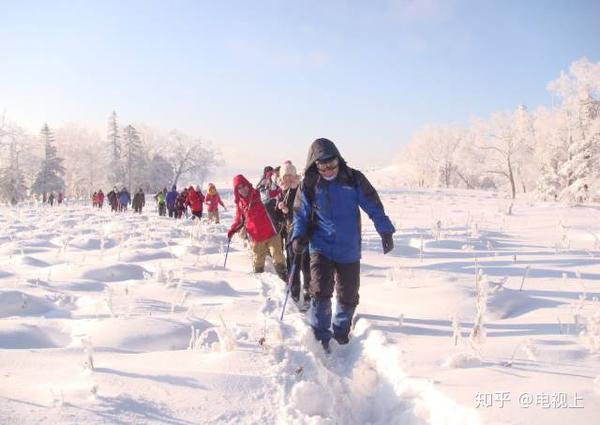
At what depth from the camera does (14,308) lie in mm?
4254

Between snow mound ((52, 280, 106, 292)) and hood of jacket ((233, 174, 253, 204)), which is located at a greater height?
hood of jacket ((233, 174, 253, 204))

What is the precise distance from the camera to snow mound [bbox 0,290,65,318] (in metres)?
4.19

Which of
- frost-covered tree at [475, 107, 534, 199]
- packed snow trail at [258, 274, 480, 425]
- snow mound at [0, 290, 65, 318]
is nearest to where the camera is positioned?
packed snow trail at [258, 274, 480, 425]

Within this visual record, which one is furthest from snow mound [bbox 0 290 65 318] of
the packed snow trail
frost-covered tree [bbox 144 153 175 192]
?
frost-covered tree [bbox 144 153 175 192]

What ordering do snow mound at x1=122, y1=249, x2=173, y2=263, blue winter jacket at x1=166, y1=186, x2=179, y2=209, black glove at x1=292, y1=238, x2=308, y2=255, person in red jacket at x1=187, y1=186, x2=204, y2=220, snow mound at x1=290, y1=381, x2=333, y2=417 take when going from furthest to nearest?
blue winter jacket at x1=166, y1=186, x2=179, y2=209, person in red jacket at x1=187, y1=186, x2=204, y2=220, snow mound at x1=122, y1=249, x2=173, y2=263, black glove at x1=292, y1=238, x2=308, y2=255, snow mound at x1=290, y1=381, x2=333, y2=417

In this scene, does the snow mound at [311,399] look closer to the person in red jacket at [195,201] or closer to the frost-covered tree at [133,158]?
the person in red jacket at [195,201]

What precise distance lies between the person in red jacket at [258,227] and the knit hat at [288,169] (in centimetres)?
77

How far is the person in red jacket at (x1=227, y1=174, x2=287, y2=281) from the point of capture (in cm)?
646

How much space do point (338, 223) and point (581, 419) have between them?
2381 millimetres

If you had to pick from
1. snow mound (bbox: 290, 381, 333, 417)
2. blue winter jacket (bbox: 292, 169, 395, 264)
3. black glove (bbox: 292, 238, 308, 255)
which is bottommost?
snow mound (bbox: 290, 381, 333, 417)

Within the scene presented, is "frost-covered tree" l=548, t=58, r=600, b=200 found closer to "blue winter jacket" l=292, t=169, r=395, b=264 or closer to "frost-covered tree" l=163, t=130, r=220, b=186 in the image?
"blue winter jacket" l=292, t=169, r=395, b=264

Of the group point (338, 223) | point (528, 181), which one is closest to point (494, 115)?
point (528, 181)

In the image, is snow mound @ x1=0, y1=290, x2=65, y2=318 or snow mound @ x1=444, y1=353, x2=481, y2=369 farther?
snow mound @ x1=0, y1=290, x2=65, y2=318

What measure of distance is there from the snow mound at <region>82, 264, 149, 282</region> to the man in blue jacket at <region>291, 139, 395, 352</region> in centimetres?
308
